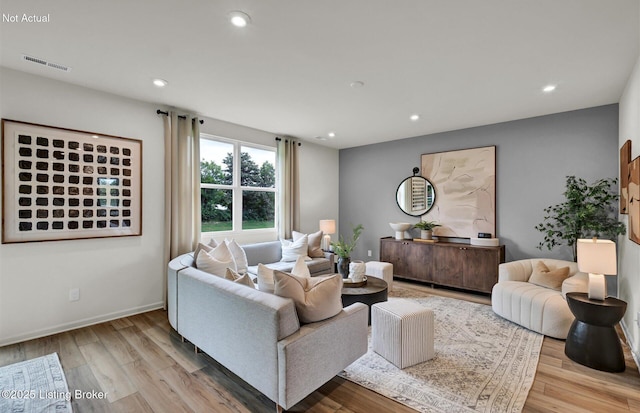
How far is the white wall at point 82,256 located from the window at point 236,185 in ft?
1.89

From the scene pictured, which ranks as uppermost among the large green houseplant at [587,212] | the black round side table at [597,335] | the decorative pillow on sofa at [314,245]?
the large green houseplant at [587,212]

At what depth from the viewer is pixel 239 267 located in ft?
13.1

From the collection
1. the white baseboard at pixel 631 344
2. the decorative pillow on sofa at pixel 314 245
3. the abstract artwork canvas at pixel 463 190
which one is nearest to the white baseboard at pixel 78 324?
the decorative pillow on sofa at pixel 314 245

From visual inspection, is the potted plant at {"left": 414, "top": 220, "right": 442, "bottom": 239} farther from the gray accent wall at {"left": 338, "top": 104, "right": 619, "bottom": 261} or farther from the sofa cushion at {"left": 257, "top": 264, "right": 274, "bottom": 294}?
the sofa cushion at {"left": 257, "top": 264, "right": 274, "bottom": 294}

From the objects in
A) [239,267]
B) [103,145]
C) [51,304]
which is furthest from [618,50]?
[51,304]

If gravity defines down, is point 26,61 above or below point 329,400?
above

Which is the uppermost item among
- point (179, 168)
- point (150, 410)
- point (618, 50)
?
point (618, 50)

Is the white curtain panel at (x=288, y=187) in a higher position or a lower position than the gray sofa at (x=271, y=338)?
higher

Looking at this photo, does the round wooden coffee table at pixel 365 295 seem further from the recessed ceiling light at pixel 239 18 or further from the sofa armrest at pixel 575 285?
the recessed ceiling light at pixel 239 18

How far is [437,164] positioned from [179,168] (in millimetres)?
4309

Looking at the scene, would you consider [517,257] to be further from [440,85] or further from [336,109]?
[336,109]

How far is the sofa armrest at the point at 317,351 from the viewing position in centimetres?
178

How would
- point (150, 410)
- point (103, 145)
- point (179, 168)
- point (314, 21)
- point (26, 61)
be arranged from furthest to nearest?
1. point (179, 168)
2. point (103, 145)
3. point (26, 61)
4. point (314, 21)
5. point (150, 410)

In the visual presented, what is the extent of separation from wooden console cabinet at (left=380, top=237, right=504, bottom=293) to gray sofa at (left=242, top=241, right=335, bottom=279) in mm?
1182
